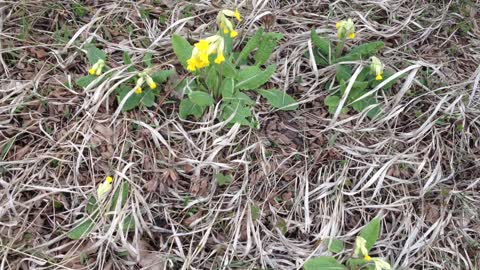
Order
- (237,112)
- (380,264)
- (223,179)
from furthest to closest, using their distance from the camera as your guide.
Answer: (237,112) → (223,179) → (380,264)

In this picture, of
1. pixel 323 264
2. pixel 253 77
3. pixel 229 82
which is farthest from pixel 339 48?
pixel 323 264

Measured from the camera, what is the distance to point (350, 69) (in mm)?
2736

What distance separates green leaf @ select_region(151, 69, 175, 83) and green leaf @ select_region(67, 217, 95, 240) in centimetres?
72

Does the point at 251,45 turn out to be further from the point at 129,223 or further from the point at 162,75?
the point at 129,223

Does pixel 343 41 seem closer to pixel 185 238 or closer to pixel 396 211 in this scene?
pixel 396 211

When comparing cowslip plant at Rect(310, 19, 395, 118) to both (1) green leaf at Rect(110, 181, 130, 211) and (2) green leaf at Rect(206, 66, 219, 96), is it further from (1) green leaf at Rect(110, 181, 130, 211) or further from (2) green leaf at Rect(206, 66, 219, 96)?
(1) green leaf at Rect(110, 181, 130, 211)

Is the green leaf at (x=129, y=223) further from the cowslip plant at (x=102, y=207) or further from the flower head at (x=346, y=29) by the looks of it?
the flower head at (x=346, y=29)

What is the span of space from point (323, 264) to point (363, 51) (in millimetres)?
1123

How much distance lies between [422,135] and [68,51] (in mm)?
1790

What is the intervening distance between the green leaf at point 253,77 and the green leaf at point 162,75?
0.32m

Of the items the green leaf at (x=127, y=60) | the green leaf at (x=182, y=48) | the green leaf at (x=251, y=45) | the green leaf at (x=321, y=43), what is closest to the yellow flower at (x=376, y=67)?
the green leaf at (x=321, y=43)

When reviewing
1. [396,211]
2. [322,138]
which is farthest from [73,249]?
[396,211]

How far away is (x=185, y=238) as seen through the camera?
91.4 inches

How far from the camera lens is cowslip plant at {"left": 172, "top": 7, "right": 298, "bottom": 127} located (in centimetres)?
250
